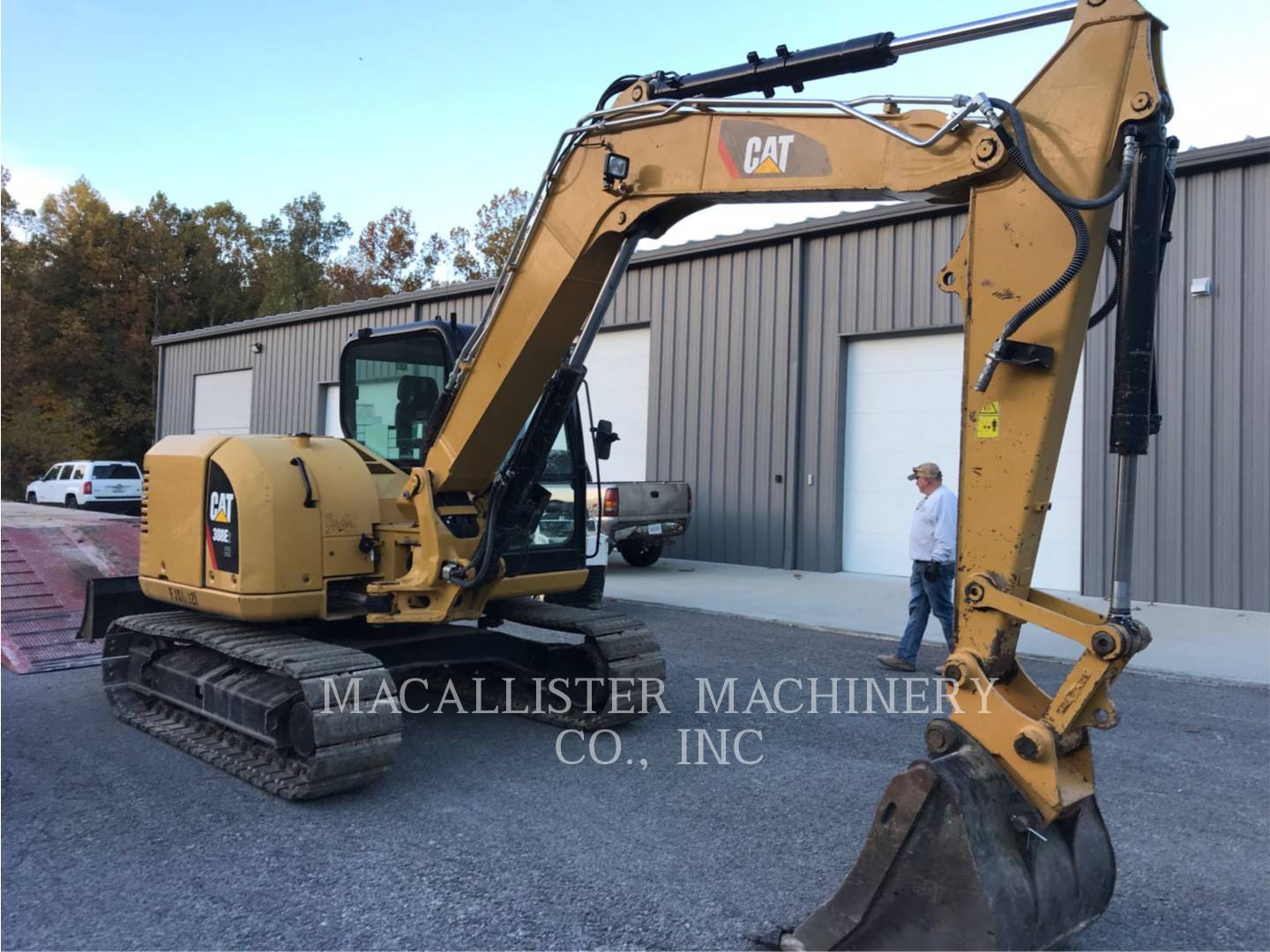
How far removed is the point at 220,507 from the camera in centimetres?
571

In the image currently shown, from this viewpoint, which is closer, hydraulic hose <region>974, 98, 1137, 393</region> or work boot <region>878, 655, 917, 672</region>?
hydraulic hose <region>974, 98, 1137, 393</region>

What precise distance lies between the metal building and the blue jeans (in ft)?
17.2

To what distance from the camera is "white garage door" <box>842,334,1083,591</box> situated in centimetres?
1380

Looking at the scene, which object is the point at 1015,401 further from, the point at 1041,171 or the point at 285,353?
the point at 285,353

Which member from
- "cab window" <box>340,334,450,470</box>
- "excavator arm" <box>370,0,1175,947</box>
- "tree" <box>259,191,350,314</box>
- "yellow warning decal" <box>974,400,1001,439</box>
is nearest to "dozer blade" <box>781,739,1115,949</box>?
"excavator arm" <box>370,0,1175,947</box>

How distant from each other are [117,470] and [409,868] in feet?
88.2

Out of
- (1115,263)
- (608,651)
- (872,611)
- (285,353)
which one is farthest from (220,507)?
(285,353)

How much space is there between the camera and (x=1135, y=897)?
403 cm

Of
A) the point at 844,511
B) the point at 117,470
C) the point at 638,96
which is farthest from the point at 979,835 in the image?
the point at 117,470

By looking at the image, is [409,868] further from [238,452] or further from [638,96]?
[638,96]

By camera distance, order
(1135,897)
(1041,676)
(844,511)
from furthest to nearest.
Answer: (844,511), (1041,676), (1135,897)

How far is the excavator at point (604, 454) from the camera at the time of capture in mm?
3287

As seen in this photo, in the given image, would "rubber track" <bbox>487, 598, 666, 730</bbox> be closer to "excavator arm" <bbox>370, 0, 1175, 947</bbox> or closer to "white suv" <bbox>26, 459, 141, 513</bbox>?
"excavator arm" <bbox>370, 0, 1175, 947</bbox>

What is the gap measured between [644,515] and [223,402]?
17.8 m
